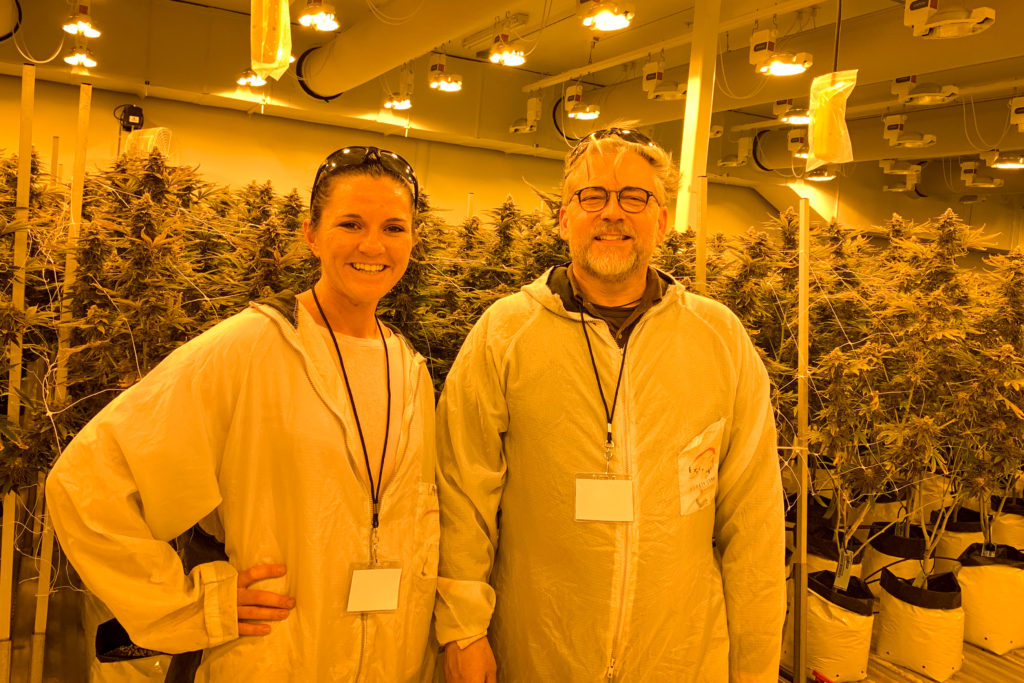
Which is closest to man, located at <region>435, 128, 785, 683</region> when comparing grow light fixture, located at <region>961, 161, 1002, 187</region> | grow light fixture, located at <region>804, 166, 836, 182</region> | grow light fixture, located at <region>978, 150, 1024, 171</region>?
grow light fixture, located at <region>804, 166, 836, 182</region>

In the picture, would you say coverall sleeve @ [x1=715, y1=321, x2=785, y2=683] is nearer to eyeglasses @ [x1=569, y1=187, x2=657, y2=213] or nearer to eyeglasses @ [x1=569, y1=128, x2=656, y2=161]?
eyeglasses @ [x1=569, y1=187, x2=657, y2=213]

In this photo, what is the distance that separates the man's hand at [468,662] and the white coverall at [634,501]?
3cm

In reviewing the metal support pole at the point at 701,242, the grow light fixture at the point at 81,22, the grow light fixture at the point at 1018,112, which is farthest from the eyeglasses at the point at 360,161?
the grow light fixture at the point at 1018,112

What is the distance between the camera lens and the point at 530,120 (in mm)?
8633

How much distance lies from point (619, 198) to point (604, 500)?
0.58 m

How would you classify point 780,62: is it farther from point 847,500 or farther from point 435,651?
point 435,651

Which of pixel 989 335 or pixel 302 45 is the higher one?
pixel 302 45

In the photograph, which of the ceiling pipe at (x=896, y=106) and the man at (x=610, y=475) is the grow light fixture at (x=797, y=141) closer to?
the ceiling pipe at (x=896, y=106)

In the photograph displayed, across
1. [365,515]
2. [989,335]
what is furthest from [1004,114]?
[365,515]

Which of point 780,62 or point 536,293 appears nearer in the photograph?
point 536,293

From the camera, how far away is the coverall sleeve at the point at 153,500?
3.57 ft

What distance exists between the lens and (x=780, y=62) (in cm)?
517

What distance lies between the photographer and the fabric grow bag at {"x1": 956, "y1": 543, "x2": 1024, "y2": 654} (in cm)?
335

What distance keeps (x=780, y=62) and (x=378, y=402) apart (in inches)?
191
